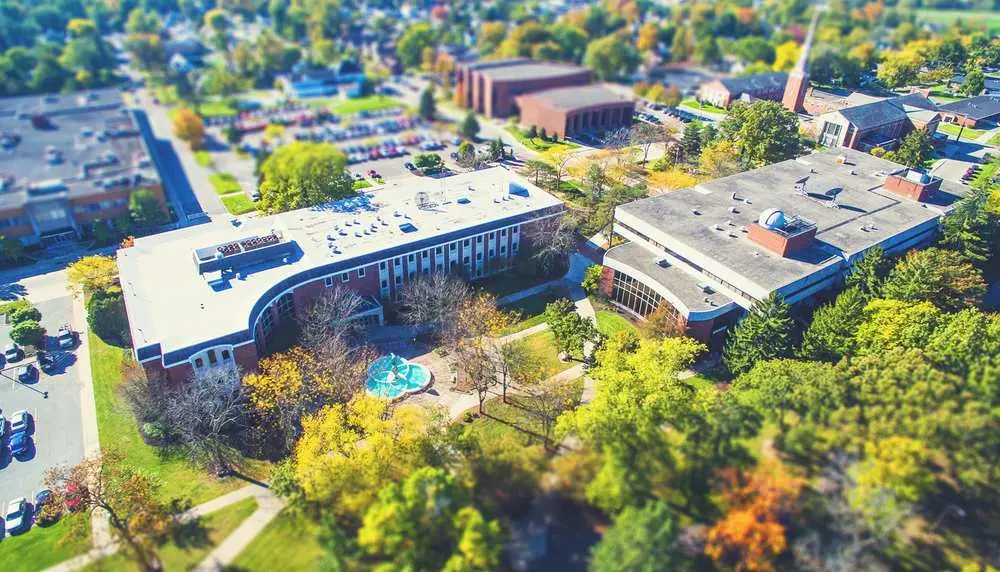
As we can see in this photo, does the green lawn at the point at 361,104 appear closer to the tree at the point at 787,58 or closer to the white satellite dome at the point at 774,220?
the tree at the point at 787,58

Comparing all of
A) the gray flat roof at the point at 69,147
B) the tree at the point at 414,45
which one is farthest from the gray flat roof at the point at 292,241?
the tree at the point at 414,45

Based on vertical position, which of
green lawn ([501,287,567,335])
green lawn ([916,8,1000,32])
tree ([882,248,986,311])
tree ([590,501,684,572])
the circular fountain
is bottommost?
the circular fountain

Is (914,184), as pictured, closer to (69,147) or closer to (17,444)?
(17,444)

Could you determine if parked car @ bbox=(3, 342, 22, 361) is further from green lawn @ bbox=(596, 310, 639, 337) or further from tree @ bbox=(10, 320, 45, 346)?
green lawn @ bbox=(596, 310, 639, 337)

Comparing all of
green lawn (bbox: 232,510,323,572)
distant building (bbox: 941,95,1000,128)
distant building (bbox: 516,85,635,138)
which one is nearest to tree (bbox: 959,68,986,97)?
distant building (bbox: 941,95,1000,128)

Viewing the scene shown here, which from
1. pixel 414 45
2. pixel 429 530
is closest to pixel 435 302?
pixel 429 530

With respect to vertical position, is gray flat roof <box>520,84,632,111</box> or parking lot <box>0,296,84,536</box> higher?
gray flat roof <box>520,84,632,111</box>

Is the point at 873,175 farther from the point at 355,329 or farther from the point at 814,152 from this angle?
the point at 355,329

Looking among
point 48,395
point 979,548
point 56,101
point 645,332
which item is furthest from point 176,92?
point 979,548
